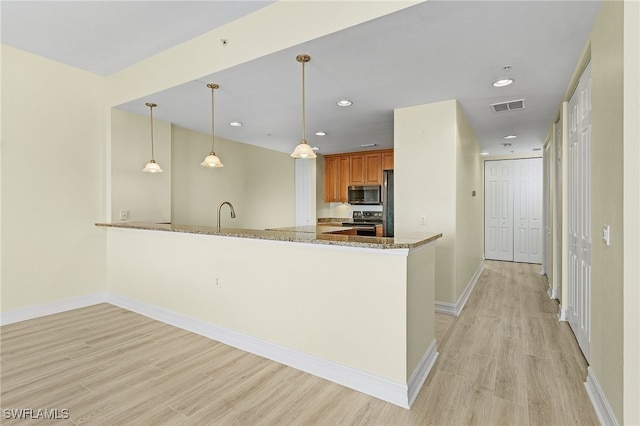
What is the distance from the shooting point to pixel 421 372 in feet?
7.32

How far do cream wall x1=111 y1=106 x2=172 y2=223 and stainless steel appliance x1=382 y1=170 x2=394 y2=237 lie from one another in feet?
9.96

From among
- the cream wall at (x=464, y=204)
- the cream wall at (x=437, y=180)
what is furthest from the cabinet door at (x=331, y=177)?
the cream wall at (x=437, y=180)

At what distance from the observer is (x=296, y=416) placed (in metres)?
1.86

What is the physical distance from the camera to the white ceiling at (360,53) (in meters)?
2.06

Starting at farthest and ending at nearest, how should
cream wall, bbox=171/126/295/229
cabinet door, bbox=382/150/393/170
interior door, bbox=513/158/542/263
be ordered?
interior door, bbox=513/158/542/263 < cabinet door, bbox=382/150/393/170 < cream wall, bbox=171/126/295/229

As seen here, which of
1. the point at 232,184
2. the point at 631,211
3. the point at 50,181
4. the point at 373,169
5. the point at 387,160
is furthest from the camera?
the point at 373,169

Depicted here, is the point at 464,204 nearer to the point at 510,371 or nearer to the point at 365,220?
the point at 510,371

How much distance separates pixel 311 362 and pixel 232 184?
4.15 metres

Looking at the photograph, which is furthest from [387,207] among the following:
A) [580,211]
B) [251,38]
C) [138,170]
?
[138,170]

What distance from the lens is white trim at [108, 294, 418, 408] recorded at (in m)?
2.01

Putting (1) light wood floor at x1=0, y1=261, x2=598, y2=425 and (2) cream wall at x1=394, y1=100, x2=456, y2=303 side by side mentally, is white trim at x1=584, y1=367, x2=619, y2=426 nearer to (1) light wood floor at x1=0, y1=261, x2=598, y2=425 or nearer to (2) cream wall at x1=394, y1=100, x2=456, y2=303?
(1) light wood floor at x1=0, y1=261, x2=598, y2=425

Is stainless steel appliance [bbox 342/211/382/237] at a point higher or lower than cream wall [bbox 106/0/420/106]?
lower

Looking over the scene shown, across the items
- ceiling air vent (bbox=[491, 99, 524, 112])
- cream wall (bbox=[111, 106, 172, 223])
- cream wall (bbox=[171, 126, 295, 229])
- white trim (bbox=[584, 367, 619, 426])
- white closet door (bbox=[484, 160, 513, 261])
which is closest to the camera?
white trim (bbox=[584, 367, 619, 426])

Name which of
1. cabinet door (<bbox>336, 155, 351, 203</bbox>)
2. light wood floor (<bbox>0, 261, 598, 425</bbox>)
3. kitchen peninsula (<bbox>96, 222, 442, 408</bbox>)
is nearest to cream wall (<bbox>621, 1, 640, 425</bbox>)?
light wood floor (<bbox>0, 261, 598, 425</bbox>)
